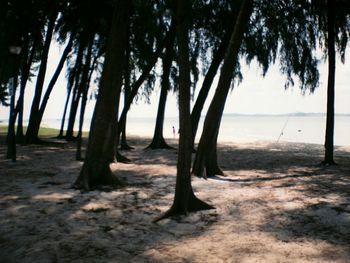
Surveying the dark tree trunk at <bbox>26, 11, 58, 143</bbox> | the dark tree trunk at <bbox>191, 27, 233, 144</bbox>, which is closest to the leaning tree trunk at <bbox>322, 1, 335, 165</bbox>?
the dark tree trunk at <bbox>191, 27, 233, 144</bbox>

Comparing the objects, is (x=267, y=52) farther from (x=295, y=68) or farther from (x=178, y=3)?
(x=178, y=3)

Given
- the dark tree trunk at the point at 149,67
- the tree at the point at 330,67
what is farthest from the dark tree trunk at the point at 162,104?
the tree at the point at 330,67

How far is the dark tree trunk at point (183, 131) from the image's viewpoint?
21.0 ft

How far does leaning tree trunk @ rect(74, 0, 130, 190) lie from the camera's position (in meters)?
8.56

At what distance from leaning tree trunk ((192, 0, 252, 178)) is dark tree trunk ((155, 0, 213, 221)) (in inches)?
108

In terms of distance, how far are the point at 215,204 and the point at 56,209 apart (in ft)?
9.25

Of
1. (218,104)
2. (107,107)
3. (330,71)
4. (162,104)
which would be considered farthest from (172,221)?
(162,104)

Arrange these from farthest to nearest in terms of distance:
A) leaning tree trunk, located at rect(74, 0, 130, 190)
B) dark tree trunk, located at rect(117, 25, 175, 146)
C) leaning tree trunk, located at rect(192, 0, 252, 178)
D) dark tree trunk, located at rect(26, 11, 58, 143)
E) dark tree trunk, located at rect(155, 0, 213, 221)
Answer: dark tree trunk, located at rect(26, 11, 58, 143), dark tree trunk, located at rect(117, 25, 175, 146), leaning tree trunk, located at rect(192, 0, 252, 178), leaning tree trunk, located at rect(74, 0, 130, 190), dark tree trunk, located at rect(155, 0, 213, 221)

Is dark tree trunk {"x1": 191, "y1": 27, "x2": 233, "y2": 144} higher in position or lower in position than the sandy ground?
higher

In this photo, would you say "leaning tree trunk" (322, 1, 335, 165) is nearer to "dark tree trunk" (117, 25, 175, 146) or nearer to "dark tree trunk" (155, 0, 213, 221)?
"dark tree trunk" (117, 25, 175, 146)

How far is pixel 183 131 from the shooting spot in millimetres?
6676

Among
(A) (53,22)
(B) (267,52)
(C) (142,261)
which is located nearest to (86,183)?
(C) (142,261)

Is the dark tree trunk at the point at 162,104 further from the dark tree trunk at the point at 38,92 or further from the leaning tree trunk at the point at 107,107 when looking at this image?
the leaning tree trunk at the point at 107,107

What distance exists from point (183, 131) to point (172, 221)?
1.56 m
